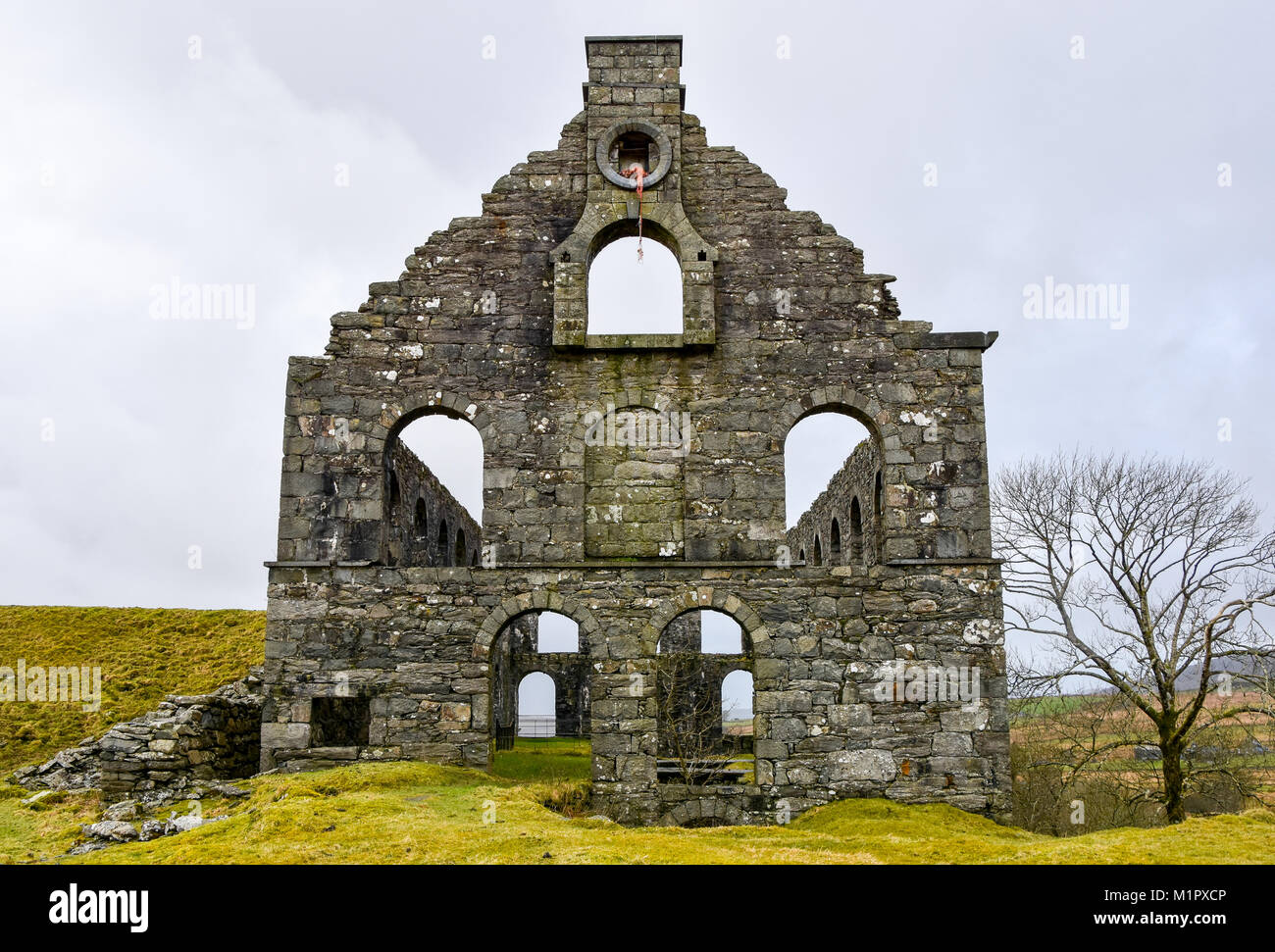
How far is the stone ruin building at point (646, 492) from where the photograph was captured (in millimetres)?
14688

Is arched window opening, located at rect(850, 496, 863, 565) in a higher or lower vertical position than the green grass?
higher

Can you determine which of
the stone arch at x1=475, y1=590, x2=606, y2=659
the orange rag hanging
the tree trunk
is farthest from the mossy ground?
the orange rag hanging

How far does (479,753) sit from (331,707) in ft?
10.7

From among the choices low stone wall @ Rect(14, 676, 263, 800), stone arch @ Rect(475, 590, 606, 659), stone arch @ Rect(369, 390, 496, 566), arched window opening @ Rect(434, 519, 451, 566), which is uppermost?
stone arch @ Rect(369, 390, 496, 566)

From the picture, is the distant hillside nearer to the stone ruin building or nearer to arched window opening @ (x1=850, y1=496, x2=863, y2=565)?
the stone ruin building

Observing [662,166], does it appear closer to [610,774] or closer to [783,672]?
[783,672]

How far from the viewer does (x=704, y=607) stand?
1482 cm

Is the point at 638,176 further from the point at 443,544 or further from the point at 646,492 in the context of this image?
the point at 443,544

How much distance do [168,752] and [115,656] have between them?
26.6 feet

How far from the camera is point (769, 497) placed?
50.4 feet

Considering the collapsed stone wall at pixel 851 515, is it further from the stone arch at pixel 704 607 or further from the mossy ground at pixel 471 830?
the mossy ground at pixel 471 830

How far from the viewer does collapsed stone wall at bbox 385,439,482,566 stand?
18.2m
